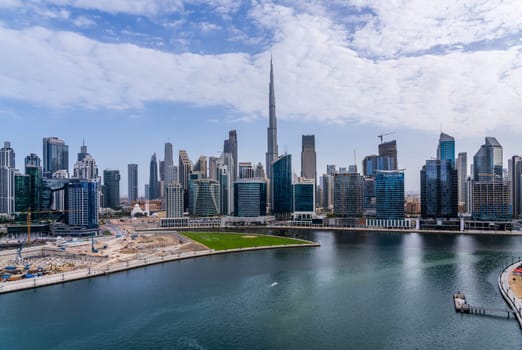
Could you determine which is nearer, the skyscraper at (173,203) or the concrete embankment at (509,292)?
the concrete embankment at (509,292)

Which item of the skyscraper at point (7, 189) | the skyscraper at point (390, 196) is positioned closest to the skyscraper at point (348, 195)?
the skyscraper at point (390, 196)

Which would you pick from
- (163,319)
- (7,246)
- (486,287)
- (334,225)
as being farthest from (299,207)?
(163,319)

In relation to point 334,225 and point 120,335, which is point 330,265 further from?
point 334,225

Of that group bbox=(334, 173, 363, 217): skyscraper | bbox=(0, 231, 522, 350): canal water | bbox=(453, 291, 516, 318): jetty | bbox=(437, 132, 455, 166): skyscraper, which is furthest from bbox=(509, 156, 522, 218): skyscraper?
bbox=(453, 291, 516, 318): jetty

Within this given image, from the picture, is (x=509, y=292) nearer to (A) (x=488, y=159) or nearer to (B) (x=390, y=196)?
(B) (x=390, y=196)

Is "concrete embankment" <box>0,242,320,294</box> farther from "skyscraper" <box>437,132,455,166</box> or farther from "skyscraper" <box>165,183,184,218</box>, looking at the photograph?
"skyscraper" <box>437,132,455,166</box>

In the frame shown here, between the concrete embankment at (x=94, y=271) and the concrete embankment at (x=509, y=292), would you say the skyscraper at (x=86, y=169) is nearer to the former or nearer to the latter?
the concrete embankment at (x=94, y=271)
